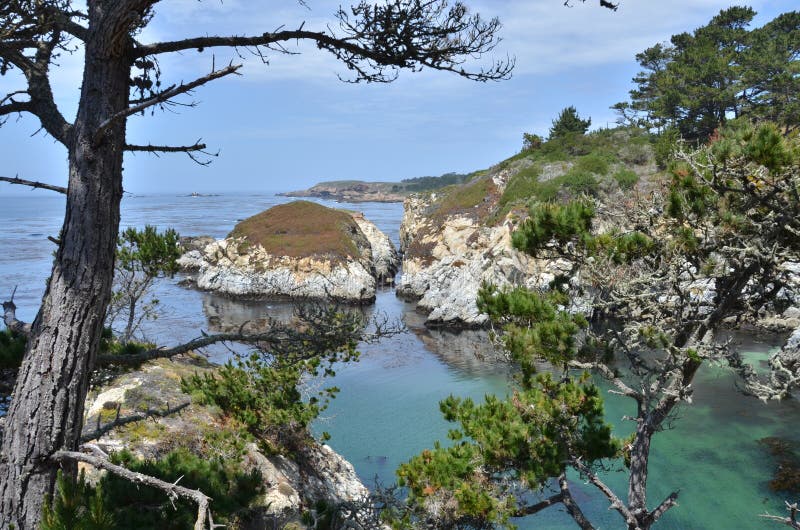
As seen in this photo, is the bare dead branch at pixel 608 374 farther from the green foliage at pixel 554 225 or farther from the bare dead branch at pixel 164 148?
the bare dead branch at pixel 164 148

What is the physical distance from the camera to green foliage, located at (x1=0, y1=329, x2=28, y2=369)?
4734 mm

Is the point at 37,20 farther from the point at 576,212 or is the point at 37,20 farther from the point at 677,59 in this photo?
the point at 677,59

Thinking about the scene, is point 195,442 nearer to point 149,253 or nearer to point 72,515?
point 72,515

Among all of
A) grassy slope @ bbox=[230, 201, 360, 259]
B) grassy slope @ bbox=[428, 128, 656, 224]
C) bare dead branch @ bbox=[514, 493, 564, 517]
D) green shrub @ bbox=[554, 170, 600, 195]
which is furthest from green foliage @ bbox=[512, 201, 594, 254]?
grassy slope @ bbox=[230, 201, 360, 259]

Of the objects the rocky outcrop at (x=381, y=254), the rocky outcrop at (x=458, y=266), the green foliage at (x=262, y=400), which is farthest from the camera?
the rocky outcrop at (x=381, y=254)

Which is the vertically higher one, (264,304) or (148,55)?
(148,55)

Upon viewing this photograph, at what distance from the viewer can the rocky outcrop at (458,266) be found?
113 ft

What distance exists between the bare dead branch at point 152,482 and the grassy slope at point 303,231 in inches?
1627

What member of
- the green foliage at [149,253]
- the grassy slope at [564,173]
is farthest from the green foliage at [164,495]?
the grassy slope at [564,173]

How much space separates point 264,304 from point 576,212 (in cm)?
3402

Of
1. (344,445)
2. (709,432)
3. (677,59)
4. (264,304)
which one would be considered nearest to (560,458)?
(344,445)

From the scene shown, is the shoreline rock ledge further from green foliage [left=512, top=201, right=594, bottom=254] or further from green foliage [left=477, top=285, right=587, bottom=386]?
green foliage [left=512, top=201, right=594, bottom=254]

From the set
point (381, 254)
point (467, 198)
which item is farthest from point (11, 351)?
point (381, 254)

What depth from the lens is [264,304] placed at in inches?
1575
